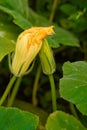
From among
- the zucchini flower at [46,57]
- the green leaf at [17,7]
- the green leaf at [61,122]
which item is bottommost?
the green leaf at [61,122]

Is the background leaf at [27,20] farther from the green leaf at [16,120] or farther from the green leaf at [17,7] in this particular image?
the green leaf at [16,120]

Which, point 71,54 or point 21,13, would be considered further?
point 71,54

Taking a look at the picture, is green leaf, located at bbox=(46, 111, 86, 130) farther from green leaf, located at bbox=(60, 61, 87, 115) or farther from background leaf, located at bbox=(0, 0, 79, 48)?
background leaf, located at bbox=(0, 0, 79, 48)

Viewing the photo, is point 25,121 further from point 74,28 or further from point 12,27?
point 74,28

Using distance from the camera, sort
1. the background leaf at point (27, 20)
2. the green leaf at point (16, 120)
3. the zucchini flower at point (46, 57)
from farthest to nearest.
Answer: the background leaf at point (27, 20), the zucchini flower at point (46, 57), the green leaf at point (16, 120)

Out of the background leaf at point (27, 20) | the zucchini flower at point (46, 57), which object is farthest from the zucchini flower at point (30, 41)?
the background leaf at point (27, 20)

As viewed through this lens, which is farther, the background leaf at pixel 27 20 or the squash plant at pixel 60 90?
the background leaf at pixel 27 20

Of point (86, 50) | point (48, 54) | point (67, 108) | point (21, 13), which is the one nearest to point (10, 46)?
point (48, 54)

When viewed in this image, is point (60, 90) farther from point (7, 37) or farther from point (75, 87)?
point (7, 37)
